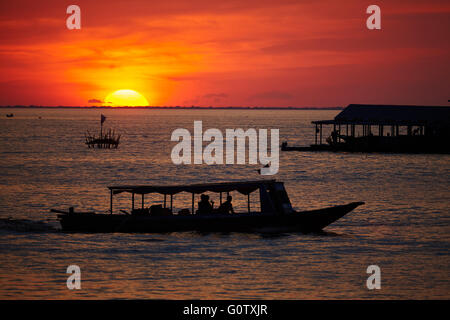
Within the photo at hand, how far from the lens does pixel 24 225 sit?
31203 mm

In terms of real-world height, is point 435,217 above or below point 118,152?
below

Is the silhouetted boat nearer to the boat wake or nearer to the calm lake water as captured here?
the calm lake water

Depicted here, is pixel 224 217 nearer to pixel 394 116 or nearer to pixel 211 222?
pixel 211 222

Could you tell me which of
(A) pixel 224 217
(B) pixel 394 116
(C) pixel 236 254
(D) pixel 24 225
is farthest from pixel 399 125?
(C) pixel 236 254

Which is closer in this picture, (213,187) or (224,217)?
(224,217)

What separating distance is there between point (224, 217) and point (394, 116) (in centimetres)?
5403

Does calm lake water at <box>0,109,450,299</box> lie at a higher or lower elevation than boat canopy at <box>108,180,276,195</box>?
lower

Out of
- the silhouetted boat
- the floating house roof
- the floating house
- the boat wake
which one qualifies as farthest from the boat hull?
the floating house roof

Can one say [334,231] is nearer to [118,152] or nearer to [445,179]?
[445,179]

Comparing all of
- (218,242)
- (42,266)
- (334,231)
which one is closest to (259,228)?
(218,242)

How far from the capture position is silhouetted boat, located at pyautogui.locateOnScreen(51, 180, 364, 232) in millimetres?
26516

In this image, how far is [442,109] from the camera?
77.9 meters

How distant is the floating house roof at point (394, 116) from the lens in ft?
244

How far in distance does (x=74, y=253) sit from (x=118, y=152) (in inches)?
2607
